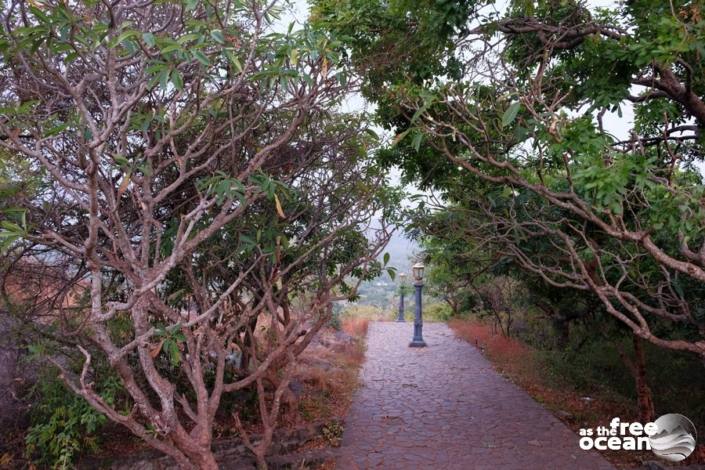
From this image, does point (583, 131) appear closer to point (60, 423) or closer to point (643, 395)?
point (643, 395)

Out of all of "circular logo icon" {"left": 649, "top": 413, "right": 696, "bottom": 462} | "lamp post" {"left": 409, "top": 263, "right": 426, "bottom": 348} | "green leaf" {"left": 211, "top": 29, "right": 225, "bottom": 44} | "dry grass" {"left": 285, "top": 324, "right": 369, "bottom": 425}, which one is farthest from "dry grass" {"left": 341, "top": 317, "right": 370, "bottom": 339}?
"green leaf" {"left": 211, "top": 29, "right": 225, "bottom": 44}

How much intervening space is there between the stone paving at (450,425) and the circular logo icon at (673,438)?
0.62 metres

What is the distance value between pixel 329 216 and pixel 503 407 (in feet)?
14.3

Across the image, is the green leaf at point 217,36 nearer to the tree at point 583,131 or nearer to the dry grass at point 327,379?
the tree at point 583,131

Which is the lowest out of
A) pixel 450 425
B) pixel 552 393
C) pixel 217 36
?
pixel 450 425

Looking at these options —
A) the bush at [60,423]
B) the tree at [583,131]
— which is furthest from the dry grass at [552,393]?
the bush at [60,423]

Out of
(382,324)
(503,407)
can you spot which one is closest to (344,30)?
(503,407)

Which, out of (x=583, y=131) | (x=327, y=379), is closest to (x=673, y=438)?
(x=583, y=131)

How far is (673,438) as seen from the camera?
546cm

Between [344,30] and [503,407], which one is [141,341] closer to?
[344,30]

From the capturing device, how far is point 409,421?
724 cm

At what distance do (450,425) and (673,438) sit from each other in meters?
2.65

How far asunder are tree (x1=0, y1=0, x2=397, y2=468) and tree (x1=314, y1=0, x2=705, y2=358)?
3.22ft

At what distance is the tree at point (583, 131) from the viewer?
12.0 feet
